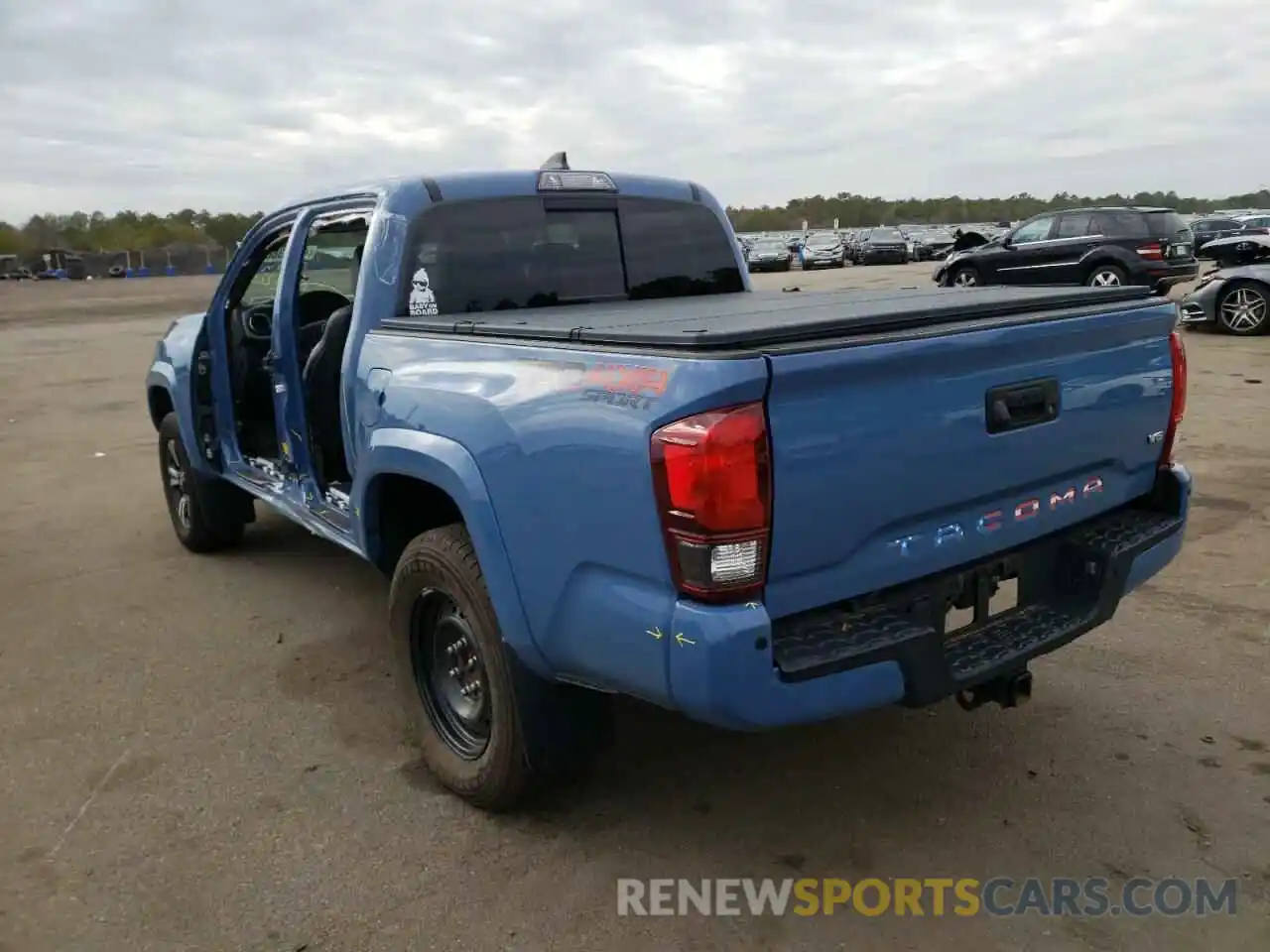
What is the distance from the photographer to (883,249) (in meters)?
42.4

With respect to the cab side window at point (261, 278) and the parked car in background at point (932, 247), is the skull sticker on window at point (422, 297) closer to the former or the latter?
the cab side window at point (261, 278)

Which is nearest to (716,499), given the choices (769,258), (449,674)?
(449,674)

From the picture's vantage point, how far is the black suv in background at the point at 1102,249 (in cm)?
1717

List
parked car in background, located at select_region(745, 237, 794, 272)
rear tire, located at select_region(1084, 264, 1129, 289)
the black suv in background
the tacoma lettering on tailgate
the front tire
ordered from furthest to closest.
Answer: parked car in background, located at select_region(745, 237, 794, 272), rear tire, located at select_region(1084, 264, 1129, 289), the black suv in background, the front tire, the tacoma lettering on tailgate

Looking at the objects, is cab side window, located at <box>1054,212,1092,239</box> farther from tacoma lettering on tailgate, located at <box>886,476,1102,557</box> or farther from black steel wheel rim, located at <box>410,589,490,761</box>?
black steel wheel rim, located at <box>410,589,490,761</box>

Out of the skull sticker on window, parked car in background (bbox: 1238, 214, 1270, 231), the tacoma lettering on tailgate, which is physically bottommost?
parked car in background (bbox: 1238, 214, 1270, 231)

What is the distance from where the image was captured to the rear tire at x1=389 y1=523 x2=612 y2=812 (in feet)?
10.0

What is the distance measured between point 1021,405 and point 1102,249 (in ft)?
54.1

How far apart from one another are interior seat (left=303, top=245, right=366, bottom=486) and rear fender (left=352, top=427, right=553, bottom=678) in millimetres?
1121

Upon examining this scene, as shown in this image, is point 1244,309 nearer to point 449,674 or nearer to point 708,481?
point 449,674

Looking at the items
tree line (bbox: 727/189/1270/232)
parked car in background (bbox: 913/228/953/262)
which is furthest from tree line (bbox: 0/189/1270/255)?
parked car in background (bbox: 913/228/953/262)

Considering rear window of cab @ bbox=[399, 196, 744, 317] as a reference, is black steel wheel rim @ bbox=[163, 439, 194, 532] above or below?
below

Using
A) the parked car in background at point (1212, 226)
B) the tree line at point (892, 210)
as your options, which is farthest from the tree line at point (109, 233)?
the parked car in background at point (1212, 226)

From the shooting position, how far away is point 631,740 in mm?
3812
